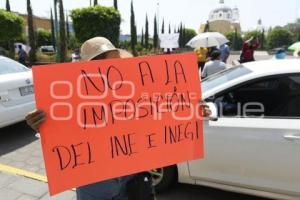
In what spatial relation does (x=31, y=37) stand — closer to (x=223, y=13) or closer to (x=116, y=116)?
(x=116, y=116)

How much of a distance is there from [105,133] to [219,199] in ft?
7.17

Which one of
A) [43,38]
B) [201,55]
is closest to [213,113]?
[201,55]

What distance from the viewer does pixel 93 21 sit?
23031 mm

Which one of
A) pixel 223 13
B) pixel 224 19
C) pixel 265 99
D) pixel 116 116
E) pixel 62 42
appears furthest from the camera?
pixel 223 13

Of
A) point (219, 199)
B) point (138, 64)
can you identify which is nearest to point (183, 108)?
point (138, 64)

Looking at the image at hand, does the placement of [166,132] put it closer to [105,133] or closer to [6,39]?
[105,133]

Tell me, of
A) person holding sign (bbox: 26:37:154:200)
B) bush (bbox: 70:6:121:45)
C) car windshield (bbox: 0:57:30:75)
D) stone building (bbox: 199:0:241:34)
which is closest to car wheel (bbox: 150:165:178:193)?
person holding sign (bbox: 26:37:154:200)

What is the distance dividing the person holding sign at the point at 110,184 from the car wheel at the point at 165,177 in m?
1.57

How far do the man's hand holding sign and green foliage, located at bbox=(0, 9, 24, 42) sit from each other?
25.3 meters

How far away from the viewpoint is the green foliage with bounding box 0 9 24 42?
25219mm

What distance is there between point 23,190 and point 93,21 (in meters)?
19.9

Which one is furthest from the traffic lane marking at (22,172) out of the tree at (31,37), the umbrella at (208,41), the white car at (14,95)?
the tree at (31,37)

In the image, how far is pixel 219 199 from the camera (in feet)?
12.6

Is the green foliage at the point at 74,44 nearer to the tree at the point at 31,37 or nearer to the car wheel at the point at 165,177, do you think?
the tree at the point at 31,37
